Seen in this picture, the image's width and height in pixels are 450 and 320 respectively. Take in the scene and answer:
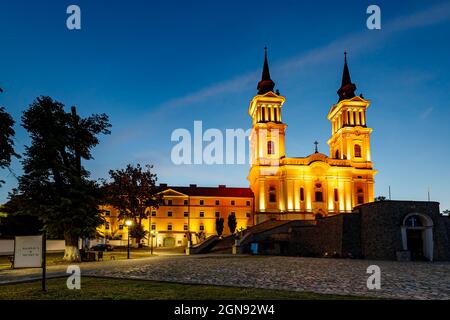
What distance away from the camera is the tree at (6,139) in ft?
61.1

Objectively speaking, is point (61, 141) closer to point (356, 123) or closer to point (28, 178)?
point (28, 178)

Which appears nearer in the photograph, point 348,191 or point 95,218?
point 95,218

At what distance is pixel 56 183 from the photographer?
94.6 feet

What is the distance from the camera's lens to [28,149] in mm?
28062

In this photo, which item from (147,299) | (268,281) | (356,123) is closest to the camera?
(147,299)

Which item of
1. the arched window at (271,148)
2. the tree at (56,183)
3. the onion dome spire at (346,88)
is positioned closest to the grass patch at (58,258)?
the tree at (56,183)

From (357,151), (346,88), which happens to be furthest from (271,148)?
(346,88)

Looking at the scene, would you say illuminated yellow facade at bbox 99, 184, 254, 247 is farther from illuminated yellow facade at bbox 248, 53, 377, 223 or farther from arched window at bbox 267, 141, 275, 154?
arched window at bbox 267, 141, 275, 154

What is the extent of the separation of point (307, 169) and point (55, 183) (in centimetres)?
4963

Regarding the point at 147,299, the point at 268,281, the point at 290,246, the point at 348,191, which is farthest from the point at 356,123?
the point at 147,299

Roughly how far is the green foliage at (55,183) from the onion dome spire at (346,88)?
202 feet

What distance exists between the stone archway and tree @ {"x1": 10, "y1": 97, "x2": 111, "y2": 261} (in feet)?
84.4

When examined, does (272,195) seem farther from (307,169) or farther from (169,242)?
(169,242)

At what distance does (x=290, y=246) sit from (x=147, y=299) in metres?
34.2
